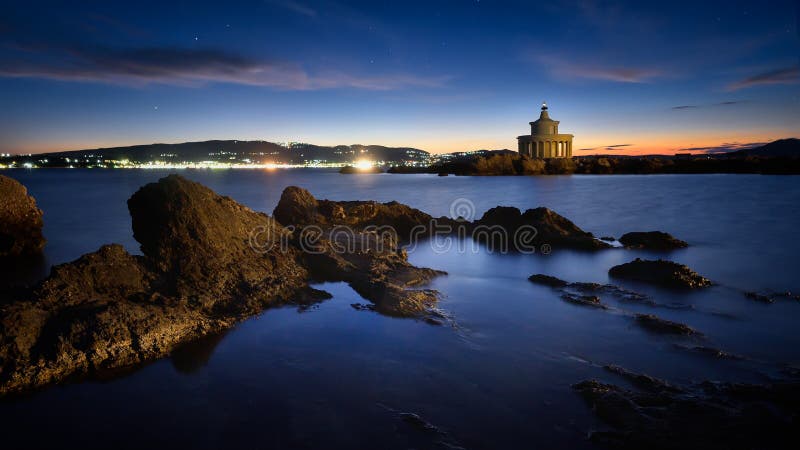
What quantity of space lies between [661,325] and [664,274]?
2.57 metres

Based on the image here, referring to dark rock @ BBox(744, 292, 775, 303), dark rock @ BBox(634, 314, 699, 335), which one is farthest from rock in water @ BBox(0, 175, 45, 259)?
dark rock @ BBox(744, 292, 775, 303)

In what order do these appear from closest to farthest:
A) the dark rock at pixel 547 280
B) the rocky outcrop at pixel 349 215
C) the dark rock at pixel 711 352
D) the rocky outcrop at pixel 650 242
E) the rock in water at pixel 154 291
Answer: the rock in water at pixel 154 291, the dark rock at pixel 711 352, the dark rock at pixel 547 280, the rocky outcrop at pixel 349 215, the rocky outcrop at pixel 650 242

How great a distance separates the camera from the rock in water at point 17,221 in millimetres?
12406

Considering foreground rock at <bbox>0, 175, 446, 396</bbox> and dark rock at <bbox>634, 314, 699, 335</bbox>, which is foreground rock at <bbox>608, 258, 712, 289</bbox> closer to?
dark rock at <bbox>634, 314, 699, 335</bbox>

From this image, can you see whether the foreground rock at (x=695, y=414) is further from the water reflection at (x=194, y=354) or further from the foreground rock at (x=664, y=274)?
the water reflection at (x=194, y=354)

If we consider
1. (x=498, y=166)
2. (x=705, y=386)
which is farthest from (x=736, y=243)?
(x=498, y=166)

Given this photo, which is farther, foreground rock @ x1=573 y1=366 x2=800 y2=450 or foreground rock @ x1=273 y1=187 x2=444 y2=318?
foreground rock @ x1=273 y1=187 x2=444 y2=318

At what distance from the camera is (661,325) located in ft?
21.7

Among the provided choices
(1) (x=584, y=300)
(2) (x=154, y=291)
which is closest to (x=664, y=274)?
(1) (x=584, y=300)

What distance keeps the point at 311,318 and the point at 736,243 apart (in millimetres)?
15396

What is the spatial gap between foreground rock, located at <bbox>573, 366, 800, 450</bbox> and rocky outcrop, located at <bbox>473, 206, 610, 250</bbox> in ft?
26.4

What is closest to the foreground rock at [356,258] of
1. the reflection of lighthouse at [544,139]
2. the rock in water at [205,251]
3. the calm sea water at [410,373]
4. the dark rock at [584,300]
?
the calm sea water at [410,373]

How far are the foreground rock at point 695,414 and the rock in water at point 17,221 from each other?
49.4ft

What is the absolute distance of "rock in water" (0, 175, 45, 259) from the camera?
1241 centimetres
